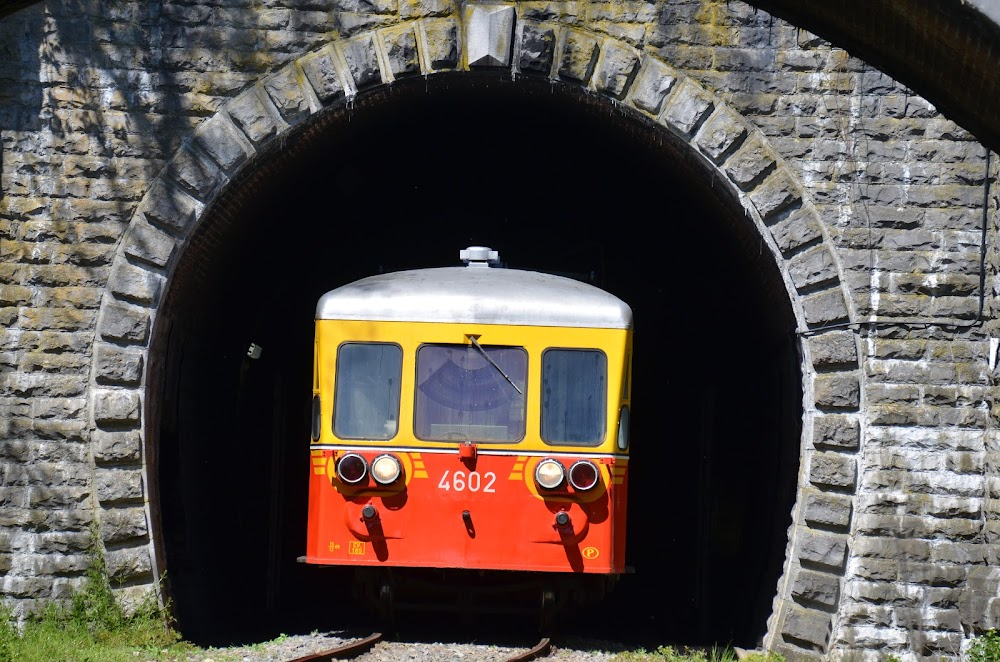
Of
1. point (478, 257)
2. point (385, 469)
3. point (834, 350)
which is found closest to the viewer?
point (834, 350)

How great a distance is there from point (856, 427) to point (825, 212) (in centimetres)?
157

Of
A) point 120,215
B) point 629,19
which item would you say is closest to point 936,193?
point 629,19

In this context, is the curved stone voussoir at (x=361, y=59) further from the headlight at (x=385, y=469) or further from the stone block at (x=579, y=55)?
the headlight at (x=385, y=469)

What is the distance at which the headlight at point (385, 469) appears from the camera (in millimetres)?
8883

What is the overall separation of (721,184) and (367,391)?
3.07 meters

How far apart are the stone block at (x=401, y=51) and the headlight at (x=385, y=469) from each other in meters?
2.83

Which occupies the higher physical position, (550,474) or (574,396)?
(574,396)

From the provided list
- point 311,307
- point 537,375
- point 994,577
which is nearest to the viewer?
point 994,577

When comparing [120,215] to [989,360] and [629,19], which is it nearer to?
[629,19]

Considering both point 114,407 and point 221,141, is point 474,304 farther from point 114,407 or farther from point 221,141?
point 114,407

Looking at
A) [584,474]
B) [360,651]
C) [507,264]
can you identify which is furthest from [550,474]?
[507,264]

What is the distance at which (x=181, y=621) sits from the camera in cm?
969

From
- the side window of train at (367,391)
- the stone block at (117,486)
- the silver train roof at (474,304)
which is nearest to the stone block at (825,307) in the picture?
the silver train roof at (474,304)

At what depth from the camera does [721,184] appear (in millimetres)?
9188
